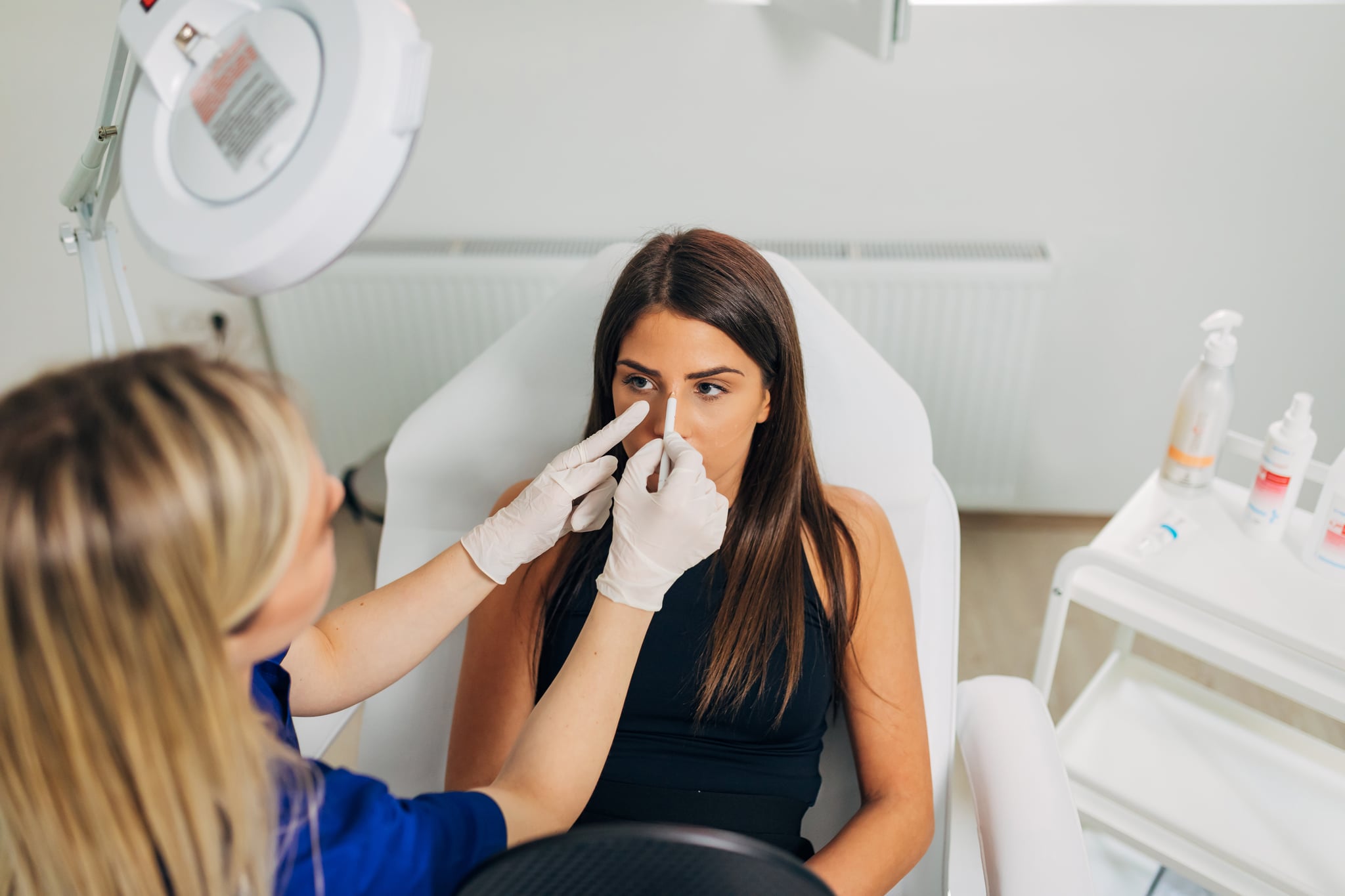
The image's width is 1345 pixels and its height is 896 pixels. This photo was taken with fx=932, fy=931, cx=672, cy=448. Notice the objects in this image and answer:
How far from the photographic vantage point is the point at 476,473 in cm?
143

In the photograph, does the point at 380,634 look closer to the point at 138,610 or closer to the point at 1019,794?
the point at 138,610

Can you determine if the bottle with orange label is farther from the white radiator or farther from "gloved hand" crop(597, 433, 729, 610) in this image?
"gloved hand" crop(597, 433, 729, 610)

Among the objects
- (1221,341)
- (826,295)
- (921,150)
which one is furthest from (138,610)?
(921,150)

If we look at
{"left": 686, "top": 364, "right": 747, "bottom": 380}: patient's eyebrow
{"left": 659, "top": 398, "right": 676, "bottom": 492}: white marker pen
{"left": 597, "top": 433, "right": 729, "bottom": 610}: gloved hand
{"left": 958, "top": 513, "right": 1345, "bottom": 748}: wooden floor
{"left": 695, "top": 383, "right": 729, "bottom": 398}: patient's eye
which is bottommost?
{"left": 958, "top": 513, "right": 1345, "bottom": 748}: wooden floor

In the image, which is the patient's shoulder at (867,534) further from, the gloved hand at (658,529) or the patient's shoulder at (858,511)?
the gloved hand at (658,529)

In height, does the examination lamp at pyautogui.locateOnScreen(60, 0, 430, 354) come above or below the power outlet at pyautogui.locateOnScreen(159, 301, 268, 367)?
above

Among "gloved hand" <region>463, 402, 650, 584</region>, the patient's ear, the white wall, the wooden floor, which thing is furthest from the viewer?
the wooden floor

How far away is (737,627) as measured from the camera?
1.18 meters

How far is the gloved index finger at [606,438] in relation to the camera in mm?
1086

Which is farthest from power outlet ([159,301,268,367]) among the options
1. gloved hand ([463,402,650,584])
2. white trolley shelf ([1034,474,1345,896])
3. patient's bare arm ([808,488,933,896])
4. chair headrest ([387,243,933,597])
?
white trolley shelf ([1034,474,1345,896])

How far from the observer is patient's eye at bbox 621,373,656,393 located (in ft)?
3.80

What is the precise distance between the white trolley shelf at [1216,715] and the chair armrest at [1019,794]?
0.25 metres

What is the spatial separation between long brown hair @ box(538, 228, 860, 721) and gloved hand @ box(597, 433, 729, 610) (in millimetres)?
187

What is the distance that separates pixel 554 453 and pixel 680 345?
1.31 ft
